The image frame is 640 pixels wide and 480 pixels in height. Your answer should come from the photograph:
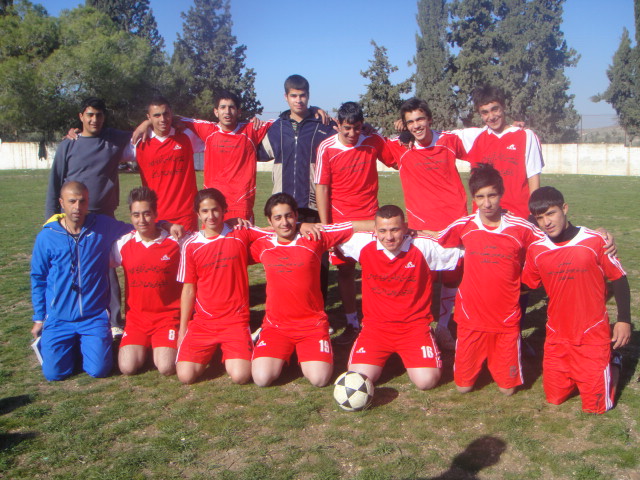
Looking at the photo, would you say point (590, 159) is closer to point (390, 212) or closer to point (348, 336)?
point (348, 336)

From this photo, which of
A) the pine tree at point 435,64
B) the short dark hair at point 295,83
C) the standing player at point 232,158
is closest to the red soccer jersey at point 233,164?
the standing player at point 232,158

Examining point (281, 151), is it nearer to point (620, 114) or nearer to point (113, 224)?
point (113, 224)

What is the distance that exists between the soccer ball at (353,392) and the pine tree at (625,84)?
40.5 meters

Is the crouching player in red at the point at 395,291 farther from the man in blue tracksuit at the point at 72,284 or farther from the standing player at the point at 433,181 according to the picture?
the man in blue tracksuit at the point at 72,284

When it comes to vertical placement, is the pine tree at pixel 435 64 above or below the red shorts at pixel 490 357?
Result: above

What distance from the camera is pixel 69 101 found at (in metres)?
35.2

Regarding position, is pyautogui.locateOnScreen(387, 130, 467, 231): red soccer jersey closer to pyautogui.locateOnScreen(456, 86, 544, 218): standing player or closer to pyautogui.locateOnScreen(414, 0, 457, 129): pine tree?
pyautogui.locateOnScreen(456, 86, 544, 218): standing player

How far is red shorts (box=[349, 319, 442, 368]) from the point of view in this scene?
443 cm

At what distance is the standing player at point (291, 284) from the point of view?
462cm

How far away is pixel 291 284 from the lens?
15.5 ft

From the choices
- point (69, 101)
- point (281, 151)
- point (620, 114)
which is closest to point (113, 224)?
point (281, 151)

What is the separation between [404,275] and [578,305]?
1311 millimetres

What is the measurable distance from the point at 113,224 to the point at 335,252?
80.6 inches

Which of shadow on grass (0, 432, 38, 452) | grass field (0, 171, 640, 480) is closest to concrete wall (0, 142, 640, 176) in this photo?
grass field (0, 171, 640, 480)
